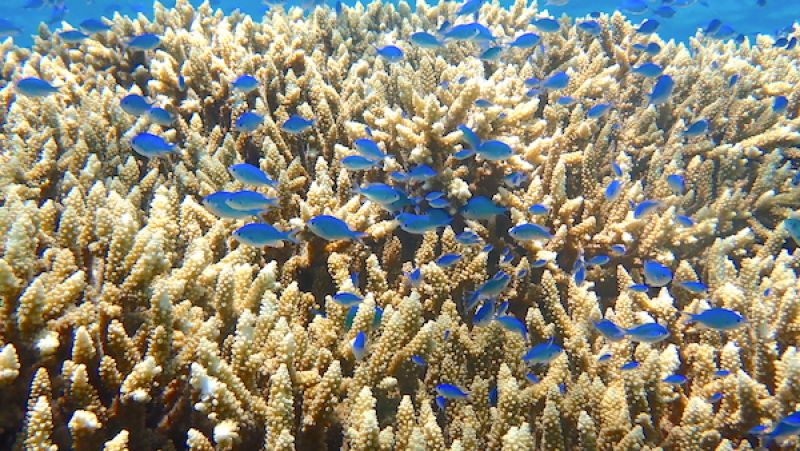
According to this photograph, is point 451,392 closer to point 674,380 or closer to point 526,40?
point 674,380

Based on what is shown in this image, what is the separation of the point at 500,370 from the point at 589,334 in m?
0.87

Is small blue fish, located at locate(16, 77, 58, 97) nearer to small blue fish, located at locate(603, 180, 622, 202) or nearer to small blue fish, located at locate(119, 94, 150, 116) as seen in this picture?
small blue fish, located at locate(119, 94, 150, 116)

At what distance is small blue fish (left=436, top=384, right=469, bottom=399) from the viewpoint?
8.28 ft

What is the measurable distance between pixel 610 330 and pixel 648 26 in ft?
14.9

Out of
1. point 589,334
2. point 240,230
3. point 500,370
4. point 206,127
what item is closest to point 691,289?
point 589,334

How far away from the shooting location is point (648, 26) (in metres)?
5.70

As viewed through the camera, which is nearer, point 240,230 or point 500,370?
point 500,370

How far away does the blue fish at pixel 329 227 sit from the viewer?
3008 mm

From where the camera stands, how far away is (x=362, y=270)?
3.45 meters

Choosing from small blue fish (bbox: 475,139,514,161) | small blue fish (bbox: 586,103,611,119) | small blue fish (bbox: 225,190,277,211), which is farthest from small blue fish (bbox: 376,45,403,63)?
small blue fish (bbox: 225,190,277,211)

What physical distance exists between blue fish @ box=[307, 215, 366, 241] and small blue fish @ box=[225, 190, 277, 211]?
1.08 feet

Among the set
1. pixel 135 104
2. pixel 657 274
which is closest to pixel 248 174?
pixel 135 104

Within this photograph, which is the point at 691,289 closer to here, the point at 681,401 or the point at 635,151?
the point at 681,401

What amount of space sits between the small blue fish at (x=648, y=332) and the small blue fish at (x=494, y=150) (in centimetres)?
152
